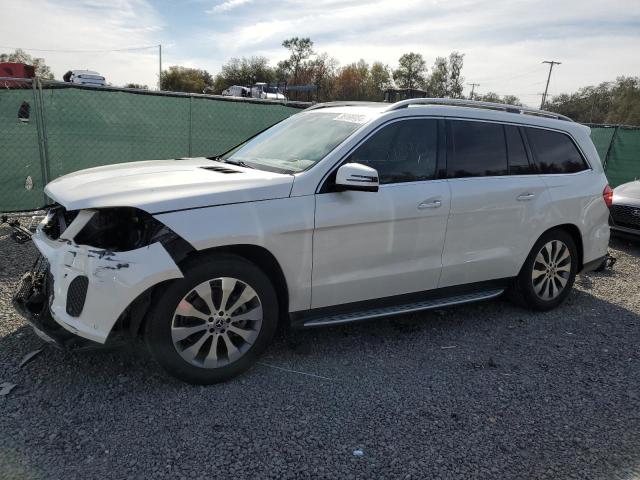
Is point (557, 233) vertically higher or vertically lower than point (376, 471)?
higher

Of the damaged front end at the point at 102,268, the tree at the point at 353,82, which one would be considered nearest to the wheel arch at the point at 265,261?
the damaged front end at the point at 102,268

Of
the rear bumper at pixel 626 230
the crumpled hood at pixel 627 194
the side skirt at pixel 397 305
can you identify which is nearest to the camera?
the side skirt at pixel 397 305

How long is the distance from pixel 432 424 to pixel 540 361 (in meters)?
1.38

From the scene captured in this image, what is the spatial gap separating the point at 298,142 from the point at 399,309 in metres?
1.51

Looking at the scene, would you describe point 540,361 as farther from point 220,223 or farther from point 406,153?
point 220,223

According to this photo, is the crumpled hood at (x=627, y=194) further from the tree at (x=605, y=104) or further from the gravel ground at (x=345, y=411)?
the tree at (x=605, y=104)

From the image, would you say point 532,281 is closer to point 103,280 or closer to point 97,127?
point 103,280

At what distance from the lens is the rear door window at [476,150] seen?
407cm

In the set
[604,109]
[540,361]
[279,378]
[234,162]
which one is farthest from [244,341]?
[604,109]

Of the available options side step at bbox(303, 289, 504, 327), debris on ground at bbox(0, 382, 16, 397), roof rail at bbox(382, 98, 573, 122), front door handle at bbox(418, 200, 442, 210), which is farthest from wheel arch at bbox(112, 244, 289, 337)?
roof rail at bbox(382, 98, 573, 122)

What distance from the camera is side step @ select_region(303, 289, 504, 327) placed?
140 inches

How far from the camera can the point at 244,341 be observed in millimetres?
3287

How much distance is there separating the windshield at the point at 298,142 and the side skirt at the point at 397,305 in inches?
40.3

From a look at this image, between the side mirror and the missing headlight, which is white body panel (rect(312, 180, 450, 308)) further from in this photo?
the missing headlight
